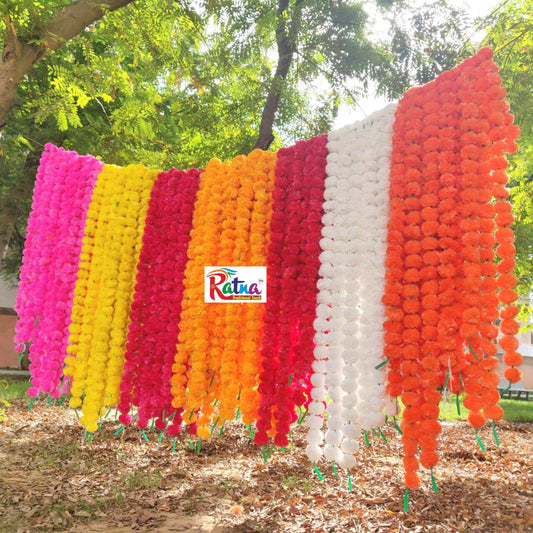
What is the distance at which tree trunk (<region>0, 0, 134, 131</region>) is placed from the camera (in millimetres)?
2236

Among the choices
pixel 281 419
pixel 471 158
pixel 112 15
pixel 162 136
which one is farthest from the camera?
pixel 162 136

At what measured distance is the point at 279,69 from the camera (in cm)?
500

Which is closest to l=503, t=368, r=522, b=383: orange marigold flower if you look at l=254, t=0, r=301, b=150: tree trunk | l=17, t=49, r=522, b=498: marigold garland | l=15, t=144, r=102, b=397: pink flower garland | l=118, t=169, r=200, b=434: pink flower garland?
l=17, t=49, r=522, b=498: marigold garland

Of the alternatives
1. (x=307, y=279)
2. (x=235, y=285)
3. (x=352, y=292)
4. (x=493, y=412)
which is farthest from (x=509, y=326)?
(x=235, y=285)

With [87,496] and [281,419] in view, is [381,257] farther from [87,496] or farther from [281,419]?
[87,496]

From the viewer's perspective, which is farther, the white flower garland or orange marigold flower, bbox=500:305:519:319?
the white flower garland

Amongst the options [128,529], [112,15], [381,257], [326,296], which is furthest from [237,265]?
[112,15]

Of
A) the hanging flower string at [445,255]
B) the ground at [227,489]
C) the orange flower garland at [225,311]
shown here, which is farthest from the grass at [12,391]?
the hanging flower string at [445,255]

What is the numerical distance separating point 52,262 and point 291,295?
4.65 ft

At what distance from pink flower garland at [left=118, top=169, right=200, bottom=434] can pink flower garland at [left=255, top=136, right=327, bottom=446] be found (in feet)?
1.58

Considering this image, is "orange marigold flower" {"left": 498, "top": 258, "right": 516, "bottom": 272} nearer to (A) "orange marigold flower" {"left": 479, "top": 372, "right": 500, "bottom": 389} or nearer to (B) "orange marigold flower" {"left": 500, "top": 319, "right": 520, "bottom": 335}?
(B) "orange marigold flower" {"left": 500, "top": 319, "right": 520, "bottom": 335}

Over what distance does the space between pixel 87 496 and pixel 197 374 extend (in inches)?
56.4

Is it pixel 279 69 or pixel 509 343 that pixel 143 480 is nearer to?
pixel 509 343

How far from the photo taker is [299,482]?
123 inches
